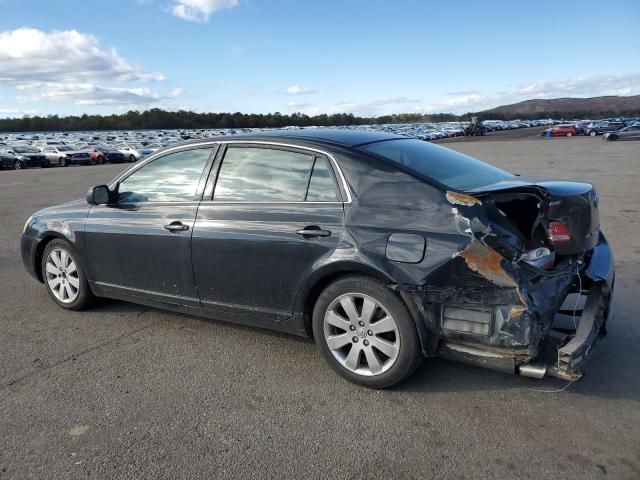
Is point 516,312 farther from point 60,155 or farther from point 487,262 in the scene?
point 60,155

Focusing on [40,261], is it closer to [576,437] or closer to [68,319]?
[68,319]

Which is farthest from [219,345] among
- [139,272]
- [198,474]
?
[198,474]

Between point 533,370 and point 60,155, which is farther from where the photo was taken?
point 60,155

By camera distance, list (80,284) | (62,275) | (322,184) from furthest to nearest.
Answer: (62,275), (80,284), (322,184)

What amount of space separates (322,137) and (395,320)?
58.4 inches

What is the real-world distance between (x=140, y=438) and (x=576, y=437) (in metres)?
2.42

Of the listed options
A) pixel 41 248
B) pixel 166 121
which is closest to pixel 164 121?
pixel 166 121

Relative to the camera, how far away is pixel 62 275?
511cm

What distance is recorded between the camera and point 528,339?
9.85ft

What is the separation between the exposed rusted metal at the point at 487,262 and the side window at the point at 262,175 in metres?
1.25

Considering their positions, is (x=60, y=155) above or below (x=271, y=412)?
below

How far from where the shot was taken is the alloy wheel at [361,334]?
3375 millimetres

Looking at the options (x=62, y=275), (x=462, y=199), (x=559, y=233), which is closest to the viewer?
(x=462, y=199)

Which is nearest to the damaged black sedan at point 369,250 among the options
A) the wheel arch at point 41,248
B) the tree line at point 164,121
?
the wheel arch at point 41,248
